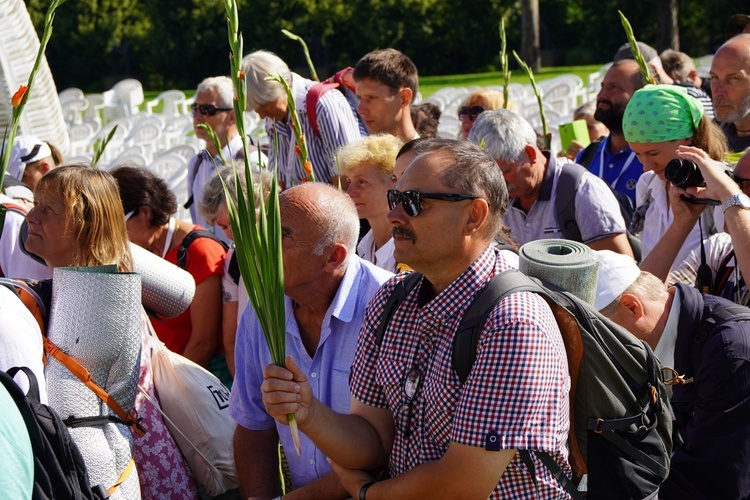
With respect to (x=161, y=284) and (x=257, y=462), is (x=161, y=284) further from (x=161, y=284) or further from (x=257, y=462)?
(x=257, y=462)

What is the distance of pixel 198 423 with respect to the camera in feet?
11.3

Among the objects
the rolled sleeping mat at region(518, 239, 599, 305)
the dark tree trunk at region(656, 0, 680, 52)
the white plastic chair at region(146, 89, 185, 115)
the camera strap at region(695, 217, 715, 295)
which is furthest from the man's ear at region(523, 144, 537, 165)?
the dark tree trunk at region(656, 0, 680, 52)

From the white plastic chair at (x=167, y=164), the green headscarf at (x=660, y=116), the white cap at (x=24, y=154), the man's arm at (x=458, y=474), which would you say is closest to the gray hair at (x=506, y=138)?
the green headscarf at (x=660, y=116)

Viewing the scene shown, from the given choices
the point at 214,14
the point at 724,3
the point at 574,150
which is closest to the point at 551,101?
the point at 574,150

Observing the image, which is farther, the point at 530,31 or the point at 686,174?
the point at 530,31

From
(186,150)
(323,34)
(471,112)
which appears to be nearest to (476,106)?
(471,112)

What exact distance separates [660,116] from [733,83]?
4.43ft

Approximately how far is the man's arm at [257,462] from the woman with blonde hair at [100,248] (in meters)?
0.29

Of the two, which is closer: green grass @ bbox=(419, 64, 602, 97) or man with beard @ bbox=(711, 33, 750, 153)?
man with beard @ bbox=(711, 33, 750, 153)

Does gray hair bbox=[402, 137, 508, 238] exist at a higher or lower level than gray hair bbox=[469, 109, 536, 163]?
higher

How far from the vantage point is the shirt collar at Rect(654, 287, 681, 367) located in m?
2.94

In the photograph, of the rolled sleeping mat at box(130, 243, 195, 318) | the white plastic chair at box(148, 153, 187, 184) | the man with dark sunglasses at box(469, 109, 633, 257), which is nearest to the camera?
the rolled sleeping mat at box(130, 243, 195, 318)

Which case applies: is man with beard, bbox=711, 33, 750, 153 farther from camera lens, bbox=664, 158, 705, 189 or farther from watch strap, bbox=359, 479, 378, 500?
watch strap, bbox=359, 479, 378, 500

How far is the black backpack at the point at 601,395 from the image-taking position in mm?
2250
